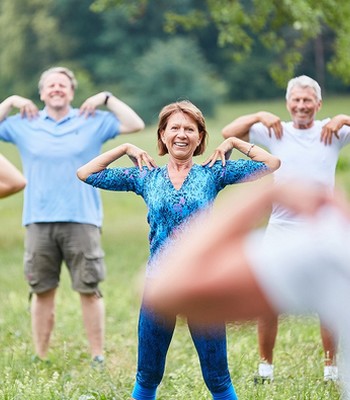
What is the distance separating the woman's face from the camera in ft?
14.4

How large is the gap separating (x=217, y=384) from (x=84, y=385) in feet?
4.21

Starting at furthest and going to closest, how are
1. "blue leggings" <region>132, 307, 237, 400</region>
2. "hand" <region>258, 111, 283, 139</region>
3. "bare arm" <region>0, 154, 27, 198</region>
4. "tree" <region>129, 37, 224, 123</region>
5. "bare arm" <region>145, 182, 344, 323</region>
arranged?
1. "tree" <region>129, 37, 224, 123</region>
2. "hand" <region>258, 111, 283, 139</region>
3. "blue leggings" <region>132, 307, 237, 400</region>
4. "bare arm" <region>0, 154, 27, 198</region>
5. "bare arm" <region>145, 182, 344, 323</region>

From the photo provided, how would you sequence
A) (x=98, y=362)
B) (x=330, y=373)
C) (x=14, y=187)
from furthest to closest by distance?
(x=98, y=362)
(x=330, y=373)
(x=14, y=187)

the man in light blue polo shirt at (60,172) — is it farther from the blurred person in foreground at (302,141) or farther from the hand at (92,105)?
the blurred person in foreground at (302,141)

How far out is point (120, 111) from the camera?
6109mm

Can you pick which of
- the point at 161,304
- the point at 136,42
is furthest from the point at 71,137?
the point at 136,42

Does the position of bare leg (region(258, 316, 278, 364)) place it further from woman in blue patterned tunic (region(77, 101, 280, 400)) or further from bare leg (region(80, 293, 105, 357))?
bare leg (region(80, 293, 105, 357))

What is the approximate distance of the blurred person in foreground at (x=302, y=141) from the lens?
5410 millimetres

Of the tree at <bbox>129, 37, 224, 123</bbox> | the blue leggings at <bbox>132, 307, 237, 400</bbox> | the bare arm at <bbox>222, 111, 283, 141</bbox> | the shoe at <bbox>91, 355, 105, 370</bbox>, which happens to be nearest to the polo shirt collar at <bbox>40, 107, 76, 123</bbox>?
the bare arm at <bbox>222, 111, 283, 141</bbox>

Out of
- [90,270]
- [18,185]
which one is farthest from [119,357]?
[18,185]

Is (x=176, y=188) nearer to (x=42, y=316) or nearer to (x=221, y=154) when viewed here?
(x=221, y=154)

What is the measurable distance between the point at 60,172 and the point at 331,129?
1.85m

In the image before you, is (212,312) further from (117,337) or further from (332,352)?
(117,337)

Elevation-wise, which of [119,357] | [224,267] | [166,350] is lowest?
[224,267]
